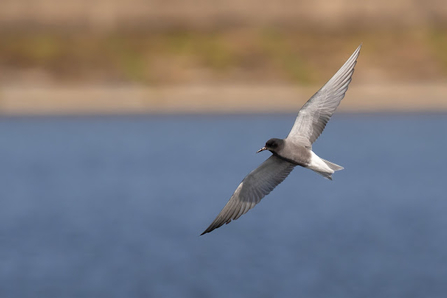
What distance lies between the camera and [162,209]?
22.6 m

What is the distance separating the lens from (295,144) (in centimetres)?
985

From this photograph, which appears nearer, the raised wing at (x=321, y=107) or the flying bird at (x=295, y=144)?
the flying bird at (x=295, y=144)

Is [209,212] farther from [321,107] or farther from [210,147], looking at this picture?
[321,107]

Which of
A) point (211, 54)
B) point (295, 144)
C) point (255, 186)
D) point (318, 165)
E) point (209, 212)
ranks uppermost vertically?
point (211, 54)

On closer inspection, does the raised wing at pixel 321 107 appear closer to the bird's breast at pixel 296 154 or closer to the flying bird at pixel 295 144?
the flying bird at pixel 295 144

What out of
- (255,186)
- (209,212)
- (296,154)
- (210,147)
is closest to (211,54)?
(210,147)

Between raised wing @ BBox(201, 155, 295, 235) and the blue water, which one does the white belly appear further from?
the blue water

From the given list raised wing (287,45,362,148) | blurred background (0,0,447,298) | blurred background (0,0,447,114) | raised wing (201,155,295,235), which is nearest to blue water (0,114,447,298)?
blurred background (0,0,447,298)

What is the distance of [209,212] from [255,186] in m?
11.6

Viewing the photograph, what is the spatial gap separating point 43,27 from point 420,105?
19.4m

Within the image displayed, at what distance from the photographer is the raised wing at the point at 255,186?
10.2m

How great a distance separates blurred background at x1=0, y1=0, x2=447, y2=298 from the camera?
679 inches

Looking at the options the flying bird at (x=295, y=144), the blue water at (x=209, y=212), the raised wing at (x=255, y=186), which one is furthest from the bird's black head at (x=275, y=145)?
the blue water at (x=209, y=212)

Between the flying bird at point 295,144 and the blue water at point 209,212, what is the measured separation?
16.9 ft
